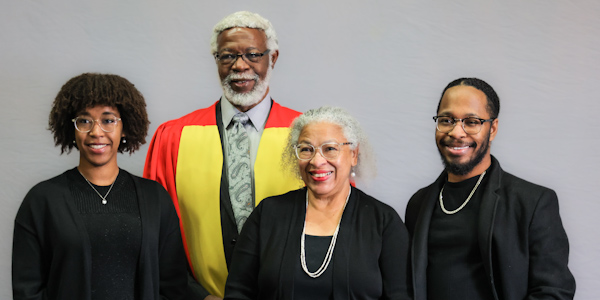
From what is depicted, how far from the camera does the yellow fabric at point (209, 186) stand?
3.10 m

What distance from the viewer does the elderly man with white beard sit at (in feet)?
10.1

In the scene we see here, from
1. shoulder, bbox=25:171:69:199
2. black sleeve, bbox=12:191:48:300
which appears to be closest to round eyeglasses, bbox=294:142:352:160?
shoulder, bbox=25:171:69:199

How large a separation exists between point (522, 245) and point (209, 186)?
137cm

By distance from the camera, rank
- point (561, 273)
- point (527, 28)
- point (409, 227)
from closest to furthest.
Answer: point (561, 273) < point (409, 227) < point (527, 28)

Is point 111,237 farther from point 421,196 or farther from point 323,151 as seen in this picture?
point 421,196

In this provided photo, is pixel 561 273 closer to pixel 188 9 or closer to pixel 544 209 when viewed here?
pixel 544 209

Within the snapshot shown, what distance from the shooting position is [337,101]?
402 cm

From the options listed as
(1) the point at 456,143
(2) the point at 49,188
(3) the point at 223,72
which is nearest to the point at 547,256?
(1) the point at 456,143

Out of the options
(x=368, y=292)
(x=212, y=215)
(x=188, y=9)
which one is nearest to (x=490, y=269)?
(x=368, y=292)

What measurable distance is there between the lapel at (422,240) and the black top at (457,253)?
3 cm

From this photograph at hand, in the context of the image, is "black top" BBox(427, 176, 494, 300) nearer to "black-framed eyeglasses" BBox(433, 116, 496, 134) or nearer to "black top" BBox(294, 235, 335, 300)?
"black-framed eyeglasses" BBox(433, 116, 496, 134)

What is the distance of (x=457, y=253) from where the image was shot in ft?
8.73

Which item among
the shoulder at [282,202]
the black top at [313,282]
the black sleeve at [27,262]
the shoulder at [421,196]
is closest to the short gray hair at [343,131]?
the shoulder at [282,202]

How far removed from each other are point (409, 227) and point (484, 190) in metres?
0.42
